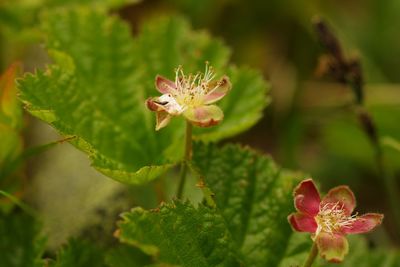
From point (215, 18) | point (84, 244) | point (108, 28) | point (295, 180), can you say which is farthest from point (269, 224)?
point (215, 18)

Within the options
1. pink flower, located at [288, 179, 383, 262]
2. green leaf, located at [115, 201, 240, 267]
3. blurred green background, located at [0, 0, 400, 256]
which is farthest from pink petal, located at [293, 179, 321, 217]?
blurred green background, located at [0, 0, 400, 256]

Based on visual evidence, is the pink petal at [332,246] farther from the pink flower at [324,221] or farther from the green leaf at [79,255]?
the green leaf at [79,255]

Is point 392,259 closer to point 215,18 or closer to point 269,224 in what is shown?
point 269,224

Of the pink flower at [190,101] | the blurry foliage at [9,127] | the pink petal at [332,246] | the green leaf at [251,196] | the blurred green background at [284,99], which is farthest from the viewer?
the blurred green background at [284,99]

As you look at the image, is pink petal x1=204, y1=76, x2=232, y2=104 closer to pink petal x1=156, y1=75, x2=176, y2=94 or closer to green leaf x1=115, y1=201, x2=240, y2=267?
pink petal x1=156, y1=75, x2=176, y2=94

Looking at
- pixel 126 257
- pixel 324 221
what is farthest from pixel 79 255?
pixel 324 221

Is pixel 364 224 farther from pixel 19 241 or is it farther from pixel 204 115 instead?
pixel 19 241

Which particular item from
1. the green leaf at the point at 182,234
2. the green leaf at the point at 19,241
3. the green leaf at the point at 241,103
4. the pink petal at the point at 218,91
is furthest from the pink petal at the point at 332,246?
the green leaf at the point at 19,241
